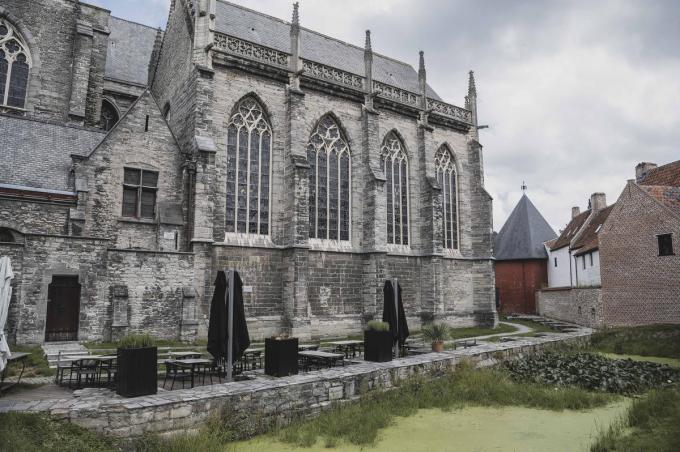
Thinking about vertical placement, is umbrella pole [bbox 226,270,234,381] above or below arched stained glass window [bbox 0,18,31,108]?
below

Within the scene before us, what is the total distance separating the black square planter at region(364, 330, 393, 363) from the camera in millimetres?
11283

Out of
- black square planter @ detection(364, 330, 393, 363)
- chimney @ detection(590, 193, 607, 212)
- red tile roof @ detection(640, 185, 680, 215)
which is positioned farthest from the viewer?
chimney @ detection(590, 193, 607, 212)

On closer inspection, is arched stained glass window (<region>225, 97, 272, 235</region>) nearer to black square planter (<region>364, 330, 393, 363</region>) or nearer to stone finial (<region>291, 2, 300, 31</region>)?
stone finial (<region>291, 2, 300, 31</region>)

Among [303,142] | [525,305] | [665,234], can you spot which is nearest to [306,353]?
[303,142]

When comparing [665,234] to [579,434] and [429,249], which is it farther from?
[579,434]

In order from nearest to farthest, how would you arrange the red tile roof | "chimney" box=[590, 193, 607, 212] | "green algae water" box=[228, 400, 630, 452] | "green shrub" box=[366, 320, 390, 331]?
1. "green algae water" box=[228, 400, 630, 452]
2. "green shrub" box=[366, 320, 390, 331]
3. the red tile roof
4. "chimney" box=[590, 193, 607, 212]

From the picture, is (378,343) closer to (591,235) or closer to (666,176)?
(666,176)

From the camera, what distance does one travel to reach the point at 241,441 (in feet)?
25.0

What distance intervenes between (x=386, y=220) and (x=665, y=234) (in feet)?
39.1

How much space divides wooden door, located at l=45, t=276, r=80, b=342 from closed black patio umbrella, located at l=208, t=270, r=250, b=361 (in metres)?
7.26

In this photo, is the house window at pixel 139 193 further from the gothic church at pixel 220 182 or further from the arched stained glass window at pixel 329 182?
the arched stained glass window at pixel 329 182

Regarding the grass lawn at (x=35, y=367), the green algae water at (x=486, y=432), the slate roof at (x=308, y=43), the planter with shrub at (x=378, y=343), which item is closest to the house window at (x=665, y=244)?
the green algae water at (x=486, y=432)

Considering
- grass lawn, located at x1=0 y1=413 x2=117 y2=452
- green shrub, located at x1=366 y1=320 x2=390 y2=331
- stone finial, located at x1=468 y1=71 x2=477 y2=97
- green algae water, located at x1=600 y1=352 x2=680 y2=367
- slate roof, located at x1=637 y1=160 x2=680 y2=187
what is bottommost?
green algae water, located at x1=600 y1=352 x2=680 y2=367

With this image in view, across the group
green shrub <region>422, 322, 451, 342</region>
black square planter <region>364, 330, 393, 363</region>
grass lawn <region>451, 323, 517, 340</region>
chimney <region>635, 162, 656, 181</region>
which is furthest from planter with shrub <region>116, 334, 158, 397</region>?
chimney <region>635, 162, 656, 181</region>
